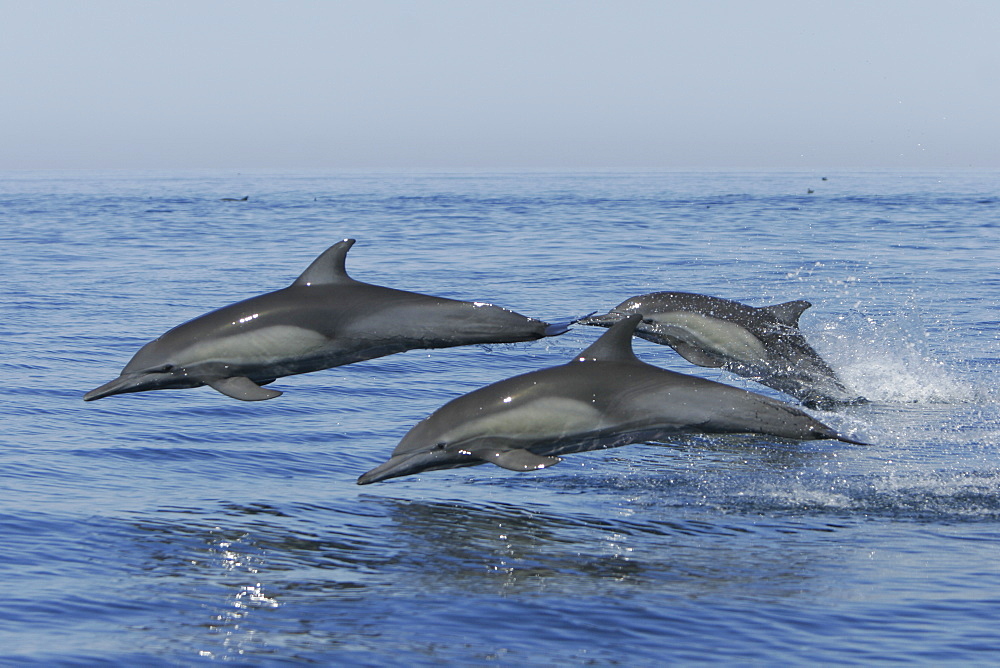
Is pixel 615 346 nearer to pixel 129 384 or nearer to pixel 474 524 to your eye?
pixel 474 524

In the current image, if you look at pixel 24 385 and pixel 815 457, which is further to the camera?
pixel 24 385

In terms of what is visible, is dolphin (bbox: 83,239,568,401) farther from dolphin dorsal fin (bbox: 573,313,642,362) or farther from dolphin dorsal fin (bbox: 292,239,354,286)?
dolphin dorsal fin (bbox: 573,313,642,362)

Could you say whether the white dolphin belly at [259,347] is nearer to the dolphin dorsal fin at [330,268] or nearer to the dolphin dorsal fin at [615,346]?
the dolphin dorsal fin at [330,268]

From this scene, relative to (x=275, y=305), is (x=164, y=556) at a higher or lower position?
lower

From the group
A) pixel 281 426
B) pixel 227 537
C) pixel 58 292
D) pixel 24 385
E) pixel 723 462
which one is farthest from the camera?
pixel 58 292

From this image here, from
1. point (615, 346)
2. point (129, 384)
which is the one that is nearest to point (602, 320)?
point (615, 346)

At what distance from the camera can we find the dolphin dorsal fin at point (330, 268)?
8.30 metres

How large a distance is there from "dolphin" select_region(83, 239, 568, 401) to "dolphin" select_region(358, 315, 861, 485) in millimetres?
554

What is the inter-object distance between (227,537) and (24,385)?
7252mm

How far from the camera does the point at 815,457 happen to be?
11.8 meters

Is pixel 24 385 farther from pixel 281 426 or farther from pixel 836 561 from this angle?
pixel 836 561

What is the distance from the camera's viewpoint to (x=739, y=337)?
39.7 ft

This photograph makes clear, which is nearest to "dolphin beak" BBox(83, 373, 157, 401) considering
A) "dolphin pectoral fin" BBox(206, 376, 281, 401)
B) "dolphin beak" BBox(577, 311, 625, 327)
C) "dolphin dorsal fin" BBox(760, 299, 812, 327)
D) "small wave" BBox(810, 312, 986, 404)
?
"dolphin pectoral fin" BBox(206, 376, 281, 401)

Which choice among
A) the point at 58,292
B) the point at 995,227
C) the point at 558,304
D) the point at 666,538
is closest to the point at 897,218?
the point at 995,227
